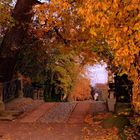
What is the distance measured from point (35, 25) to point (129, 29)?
12.0 metres

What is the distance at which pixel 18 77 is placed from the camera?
25391 millimetres

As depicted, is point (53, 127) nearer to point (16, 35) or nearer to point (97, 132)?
point (97, 132)

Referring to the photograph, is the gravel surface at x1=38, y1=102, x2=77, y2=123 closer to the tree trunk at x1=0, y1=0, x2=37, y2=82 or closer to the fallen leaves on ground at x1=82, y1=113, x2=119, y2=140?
the fallen leaves on ground at x1=82, y1=113, x2=119, y2=140

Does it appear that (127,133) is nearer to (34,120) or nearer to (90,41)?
(90,41)

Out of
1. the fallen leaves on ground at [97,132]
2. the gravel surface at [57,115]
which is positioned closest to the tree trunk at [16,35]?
the gravel surface at [57,115]

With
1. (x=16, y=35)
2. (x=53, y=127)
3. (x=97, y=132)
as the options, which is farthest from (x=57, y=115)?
(x=97, y=132)

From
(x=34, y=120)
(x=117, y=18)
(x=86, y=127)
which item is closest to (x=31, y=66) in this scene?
(x=34, y=120)

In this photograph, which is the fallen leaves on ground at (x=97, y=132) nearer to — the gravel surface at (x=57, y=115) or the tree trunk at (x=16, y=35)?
the gravel surface at (x=57, y=115)

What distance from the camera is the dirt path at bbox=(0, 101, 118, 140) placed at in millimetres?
12984

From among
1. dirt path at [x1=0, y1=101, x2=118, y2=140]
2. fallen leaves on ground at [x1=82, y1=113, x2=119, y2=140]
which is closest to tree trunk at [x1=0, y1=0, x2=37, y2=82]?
dirt path at [x1=0, y1=101, x2=118, y2=140]

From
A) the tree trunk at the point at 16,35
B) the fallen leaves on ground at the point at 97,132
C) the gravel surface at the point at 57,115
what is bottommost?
the fallen leaves on ground at the point at 97,132

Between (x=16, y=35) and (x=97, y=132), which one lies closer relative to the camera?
(x=97, y=132)

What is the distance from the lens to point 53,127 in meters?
14.6

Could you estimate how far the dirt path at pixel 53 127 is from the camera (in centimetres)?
1298
